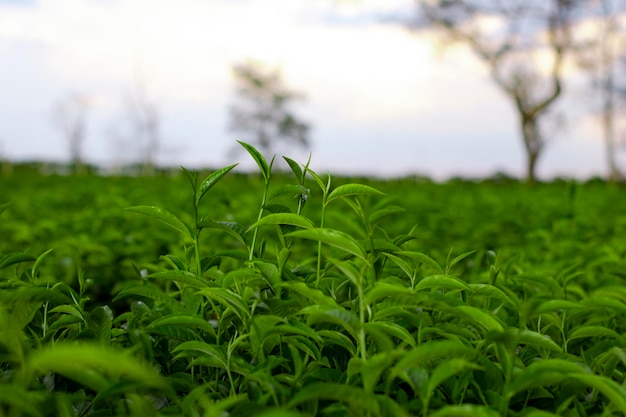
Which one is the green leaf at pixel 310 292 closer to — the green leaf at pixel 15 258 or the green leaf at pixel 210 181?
the green leaf at pixel 210 181

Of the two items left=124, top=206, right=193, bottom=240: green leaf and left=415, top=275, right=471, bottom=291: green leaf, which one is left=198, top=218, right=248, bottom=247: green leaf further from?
left=415, top=275, right=471, bottom=291: green leaf

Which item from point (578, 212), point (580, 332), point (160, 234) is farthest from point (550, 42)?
point (580, 332)

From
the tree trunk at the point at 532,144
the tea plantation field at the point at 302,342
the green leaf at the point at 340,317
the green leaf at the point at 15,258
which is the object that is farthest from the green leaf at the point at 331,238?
the tree trunk at the point at 532,144

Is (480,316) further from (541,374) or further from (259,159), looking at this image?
(259,159)

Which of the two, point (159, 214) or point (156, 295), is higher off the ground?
point (159, 214)

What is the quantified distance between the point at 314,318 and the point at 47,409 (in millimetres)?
455


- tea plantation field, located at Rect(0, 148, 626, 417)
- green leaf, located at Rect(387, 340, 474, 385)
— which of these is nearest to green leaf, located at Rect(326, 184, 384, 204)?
tea plantation field, located at Rect(0, 148, 626, 417)

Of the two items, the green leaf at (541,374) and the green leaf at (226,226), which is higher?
the green leaf at (226,226)

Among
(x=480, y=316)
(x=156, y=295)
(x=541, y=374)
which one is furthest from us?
(x=156, y=295)

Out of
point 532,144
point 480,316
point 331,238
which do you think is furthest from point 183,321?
point 532,144

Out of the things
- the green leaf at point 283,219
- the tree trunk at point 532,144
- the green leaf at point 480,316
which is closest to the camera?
the green leaf at point 480,316

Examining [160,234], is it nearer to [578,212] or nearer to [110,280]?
[110,280]

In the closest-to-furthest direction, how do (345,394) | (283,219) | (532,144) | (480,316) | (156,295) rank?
(345,394)
(480,316)
(283,219)
(156,295)
(532,144)

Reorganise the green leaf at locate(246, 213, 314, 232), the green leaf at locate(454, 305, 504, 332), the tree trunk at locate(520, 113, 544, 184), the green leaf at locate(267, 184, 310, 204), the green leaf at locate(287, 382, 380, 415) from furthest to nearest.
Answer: the tree trunk at locate(520, 113, 544, 184) → the green leaf at locate(267, 184, 310, 204) → the green leaf at locate(246, 213, 314, 232) → the green leaf at locate(454, 305, 504, 332) → the green leaf at locate(287, 382, 380, 415)
